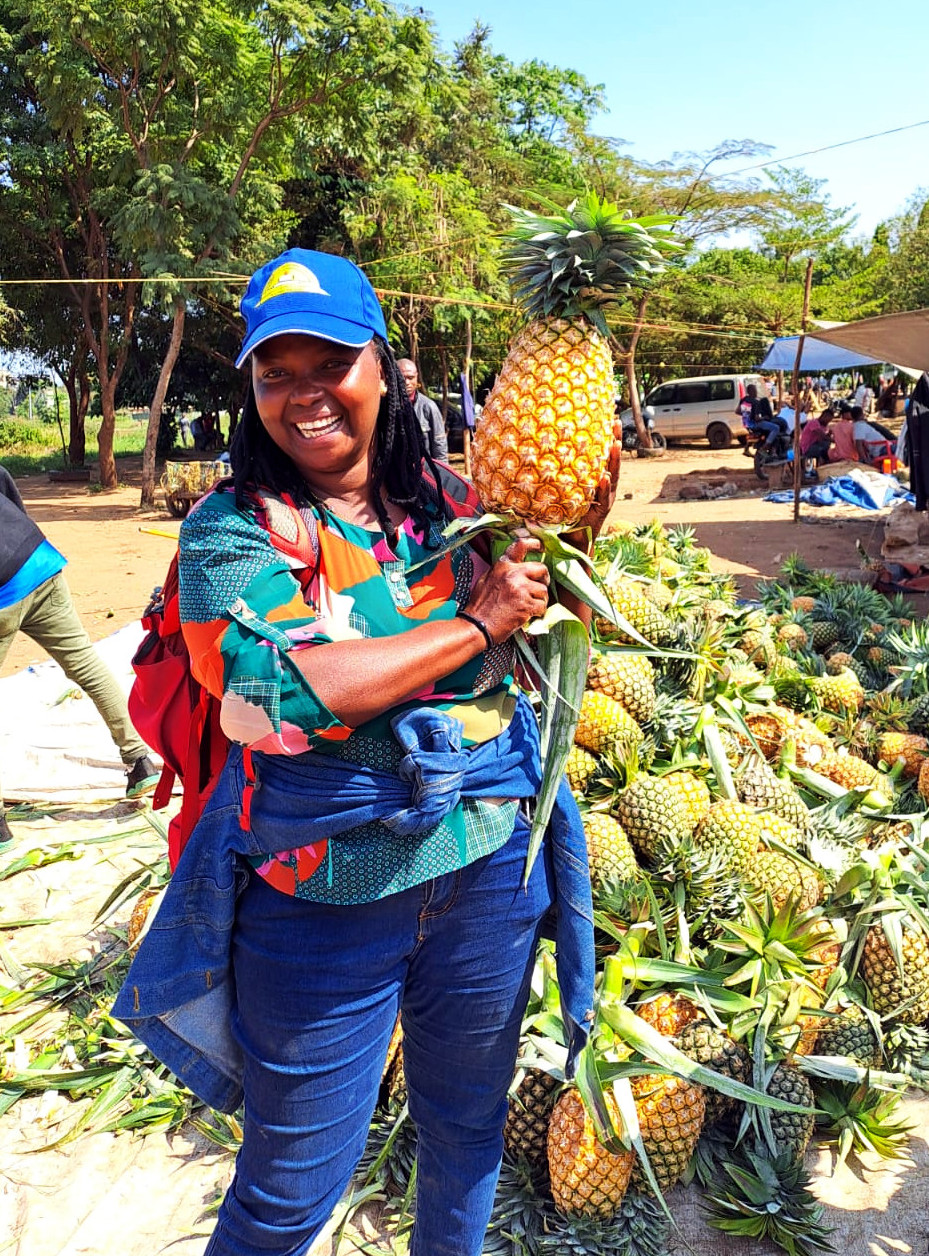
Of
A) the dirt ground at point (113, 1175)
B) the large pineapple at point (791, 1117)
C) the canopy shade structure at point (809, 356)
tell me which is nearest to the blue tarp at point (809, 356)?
the canopy shade structure at point (809, 356)

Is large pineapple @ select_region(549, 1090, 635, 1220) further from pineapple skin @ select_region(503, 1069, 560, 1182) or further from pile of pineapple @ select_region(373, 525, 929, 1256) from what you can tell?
pineapple skin @ select_region(503, 1069, 560, 1182)

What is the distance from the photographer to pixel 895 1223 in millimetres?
2369

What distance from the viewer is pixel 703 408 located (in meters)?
25.9

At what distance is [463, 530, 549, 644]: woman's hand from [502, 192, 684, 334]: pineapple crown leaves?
22.3 inches

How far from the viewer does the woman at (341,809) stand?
1.45 meters

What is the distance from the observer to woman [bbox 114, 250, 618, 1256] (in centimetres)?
145

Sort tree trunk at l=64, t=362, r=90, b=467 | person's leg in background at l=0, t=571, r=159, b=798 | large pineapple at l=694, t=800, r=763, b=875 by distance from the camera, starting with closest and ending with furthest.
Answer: large pineapple at l=694, t=800, r=763, b=875, person's leg in background at l=0, t=571, r=159, b=798, tree trunk at l=64, t=362, r=90, b=467

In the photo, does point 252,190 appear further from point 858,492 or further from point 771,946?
point 771,946

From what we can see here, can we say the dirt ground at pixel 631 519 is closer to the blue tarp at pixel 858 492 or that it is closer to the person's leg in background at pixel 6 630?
the blue tarp at pixel 858 492

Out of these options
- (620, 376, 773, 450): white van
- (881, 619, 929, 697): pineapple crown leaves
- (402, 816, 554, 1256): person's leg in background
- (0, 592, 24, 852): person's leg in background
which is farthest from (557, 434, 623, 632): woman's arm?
(620, 376, 773, 450): white van

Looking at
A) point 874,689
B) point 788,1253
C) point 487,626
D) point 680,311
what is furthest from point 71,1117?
point 680,311

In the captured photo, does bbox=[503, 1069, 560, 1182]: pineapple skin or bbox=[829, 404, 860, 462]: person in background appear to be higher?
bbox=[829, 404, 860, 462]: person in background

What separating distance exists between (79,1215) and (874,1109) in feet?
7.34

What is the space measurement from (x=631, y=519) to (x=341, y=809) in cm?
1375
